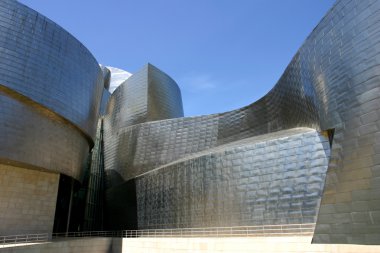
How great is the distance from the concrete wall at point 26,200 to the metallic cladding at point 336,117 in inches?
221

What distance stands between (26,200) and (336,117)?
16732 millimetres

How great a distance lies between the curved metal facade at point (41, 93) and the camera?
18.1 m

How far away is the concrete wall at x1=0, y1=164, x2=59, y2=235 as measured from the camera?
60.5 ft

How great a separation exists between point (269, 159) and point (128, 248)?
833 centimetres

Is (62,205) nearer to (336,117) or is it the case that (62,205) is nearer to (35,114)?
(35,114)

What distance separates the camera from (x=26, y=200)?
19375 millimetres

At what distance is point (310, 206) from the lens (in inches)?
518

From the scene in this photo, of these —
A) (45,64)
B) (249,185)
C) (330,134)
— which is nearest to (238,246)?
(249,185)

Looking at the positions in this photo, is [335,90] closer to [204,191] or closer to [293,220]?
[293,220]

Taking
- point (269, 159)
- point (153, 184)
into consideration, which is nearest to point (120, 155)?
point (153, 184)

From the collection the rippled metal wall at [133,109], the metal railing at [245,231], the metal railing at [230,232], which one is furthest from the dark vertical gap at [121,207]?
the metal railing at [245,231]

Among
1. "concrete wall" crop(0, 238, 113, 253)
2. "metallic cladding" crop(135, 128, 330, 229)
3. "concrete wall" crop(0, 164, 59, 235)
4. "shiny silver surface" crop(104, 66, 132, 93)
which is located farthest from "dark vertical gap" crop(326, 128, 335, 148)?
"shiny silver surface" crop(104, 66, 132, 93)

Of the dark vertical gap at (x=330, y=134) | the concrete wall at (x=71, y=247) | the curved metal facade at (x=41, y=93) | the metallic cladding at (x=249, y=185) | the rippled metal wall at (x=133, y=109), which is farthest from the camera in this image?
the rippled metal wall at (x=133, y=109)

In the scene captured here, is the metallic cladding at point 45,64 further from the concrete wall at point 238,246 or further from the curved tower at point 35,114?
the concrete wall at point 238,246
